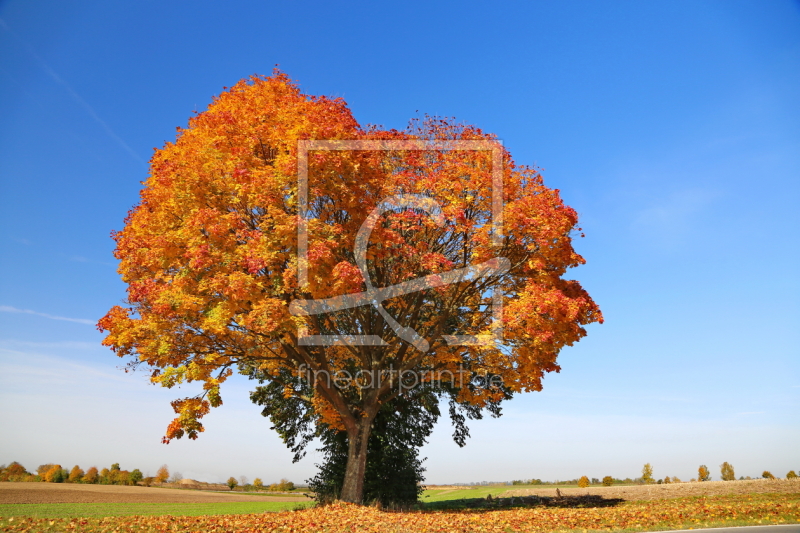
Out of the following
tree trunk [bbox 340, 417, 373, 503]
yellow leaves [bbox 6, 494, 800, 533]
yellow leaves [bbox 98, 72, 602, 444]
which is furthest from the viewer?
tree trunk [bbox 340, 417, 373, 503]

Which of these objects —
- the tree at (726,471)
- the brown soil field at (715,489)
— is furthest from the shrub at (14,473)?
the tree at (726,471)

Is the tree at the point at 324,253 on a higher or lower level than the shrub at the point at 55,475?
higher

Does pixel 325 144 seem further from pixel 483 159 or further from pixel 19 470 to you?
pixel 19 470

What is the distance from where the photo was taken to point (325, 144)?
13.7 meters

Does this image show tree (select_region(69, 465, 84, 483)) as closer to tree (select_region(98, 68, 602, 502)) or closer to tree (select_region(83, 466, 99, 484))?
tree (select_region(83, 466, 99, 484))

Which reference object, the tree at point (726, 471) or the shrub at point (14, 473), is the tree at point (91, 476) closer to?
the shrub at point (14, 473)

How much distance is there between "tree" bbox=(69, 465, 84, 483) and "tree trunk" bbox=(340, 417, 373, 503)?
117 ft

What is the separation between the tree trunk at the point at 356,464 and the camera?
16125 mm

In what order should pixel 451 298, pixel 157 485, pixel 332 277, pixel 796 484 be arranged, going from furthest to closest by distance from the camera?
pixel 157 485
pixel 796 484
pixel 451 298
pixel 332 277

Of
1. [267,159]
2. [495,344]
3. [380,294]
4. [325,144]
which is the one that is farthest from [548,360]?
[267,159]

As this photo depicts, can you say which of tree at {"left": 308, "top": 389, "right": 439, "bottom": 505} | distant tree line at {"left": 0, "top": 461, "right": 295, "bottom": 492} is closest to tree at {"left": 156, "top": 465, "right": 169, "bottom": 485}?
distant tree line at {"left": 0, "top": 461, "right": 295, "bottom": 492}

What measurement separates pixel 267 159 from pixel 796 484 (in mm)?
25311

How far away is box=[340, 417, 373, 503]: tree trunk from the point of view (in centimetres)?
1612

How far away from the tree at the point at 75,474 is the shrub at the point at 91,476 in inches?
15.0
